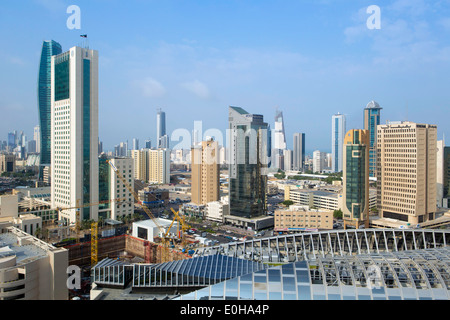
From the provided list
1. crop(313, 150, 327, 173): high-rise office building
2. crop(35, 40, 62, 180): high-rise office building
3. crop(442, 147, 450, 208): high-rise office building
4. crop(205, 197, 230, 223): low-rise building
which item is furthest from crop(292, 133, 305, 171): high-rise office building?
crop(35, 40, 62, 180): high-rise office building

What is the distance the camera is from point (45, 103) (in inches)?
1034

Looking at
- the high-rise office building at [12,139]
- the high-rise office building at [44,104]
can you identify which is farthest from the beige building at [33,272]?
the high-rise office building at [12,139]

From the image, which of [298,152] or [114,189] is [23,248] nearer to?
[114,189]

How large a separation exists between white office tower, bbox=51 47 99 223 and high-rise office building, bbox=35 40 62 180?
1198 centimetres

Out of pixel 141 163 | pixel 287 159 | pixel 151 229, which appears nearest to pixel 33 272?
pixel 151 229

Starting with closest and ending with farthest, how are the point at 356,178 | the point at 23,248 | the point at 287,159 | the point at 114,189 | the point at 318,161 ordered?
the point at 23,248 < the point at 356,178 < the point at 114,189 < the point at 318,161 < the point at 287,159

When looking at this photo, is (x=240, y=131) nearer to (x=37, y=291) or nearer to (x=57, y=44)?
(x=37, y=291)

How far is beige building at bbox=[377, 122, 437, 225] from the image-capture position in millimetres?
14883

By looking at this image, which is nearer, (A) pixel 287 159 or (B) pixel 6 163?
(B) pixel 6 163

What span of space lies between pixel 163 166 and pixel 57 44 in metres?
14.1

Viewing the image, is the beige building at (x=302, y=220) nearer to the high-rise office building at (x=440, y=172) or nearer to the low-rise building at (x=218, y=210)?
the low-rise building at (x=218, y=210)

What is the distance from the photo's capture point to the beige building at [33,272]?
5.23 meters

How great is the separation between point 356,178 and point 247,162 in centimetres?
494
